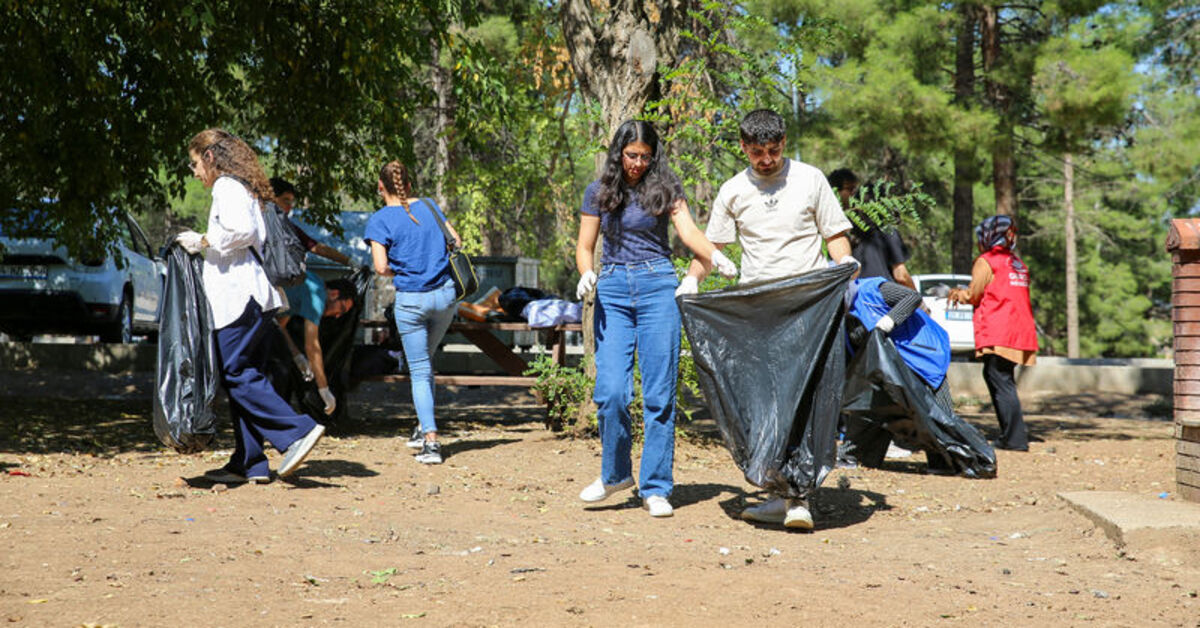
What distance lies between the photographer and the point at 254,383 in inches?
245

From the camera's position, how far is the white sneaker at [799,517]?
219 inches

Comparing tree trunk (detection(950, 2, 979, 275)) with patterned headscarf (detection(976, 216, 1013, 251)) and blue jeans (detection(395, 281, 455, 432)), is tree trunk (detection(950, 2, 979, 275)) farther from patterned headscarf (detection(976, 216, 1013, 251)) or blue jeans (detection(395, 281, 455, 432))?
blue jeans (detection(395, 281, 455, 432))

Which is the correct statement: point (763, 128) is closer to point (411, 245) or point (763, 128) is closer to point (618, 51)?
point (411, 245)

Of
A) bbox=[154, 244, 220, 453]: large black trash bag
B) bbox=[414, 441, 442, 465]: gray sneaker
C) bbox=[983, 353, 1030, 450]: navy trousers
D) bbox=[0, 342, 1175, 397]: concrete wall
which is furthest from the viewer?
bbox=[0, 342, 1175, 397]: concrete wall

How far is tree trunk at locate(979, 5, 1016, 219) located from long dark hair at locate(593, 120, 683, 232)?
40.9 ft

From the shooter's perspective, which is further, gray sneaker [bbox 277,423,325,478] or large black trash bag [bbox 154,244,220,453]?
gray sneaker [bbox 277,423,325,478]

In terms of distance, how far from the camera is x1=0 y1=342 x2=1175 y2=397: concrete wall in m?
15.1

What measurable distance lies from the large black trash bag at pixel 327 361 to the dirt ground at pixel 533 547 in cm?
56

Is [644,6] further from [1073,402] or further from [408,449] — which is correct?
[1073,402]

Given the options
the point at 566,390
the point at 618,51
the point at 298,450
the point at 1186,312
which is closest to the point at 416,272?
the point at 566,390

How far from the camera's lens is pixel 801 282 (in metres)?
5.56

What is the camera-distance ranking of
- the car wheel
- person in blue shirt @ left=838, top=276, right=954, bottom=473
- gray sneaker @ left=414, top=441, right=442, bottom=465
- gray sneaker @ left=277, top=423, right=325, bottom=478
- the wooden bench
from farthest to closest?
the car wheel < the wooden bench < gray sneaker @ left=414, top=441, right=442, bottom=465 < person in blue shirt @ left=838, top=276, right=954, bottom=473 < gray sneaker @ left=277, top=423, right=325, bottom=478

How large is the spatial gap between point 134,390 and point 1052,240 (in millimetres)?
31889

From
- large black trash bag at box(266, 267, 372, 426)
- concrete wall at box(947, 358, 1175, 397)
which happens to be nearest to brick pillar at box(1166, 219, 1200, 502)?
large black trash bag at box(266, 267, 372, 426)
